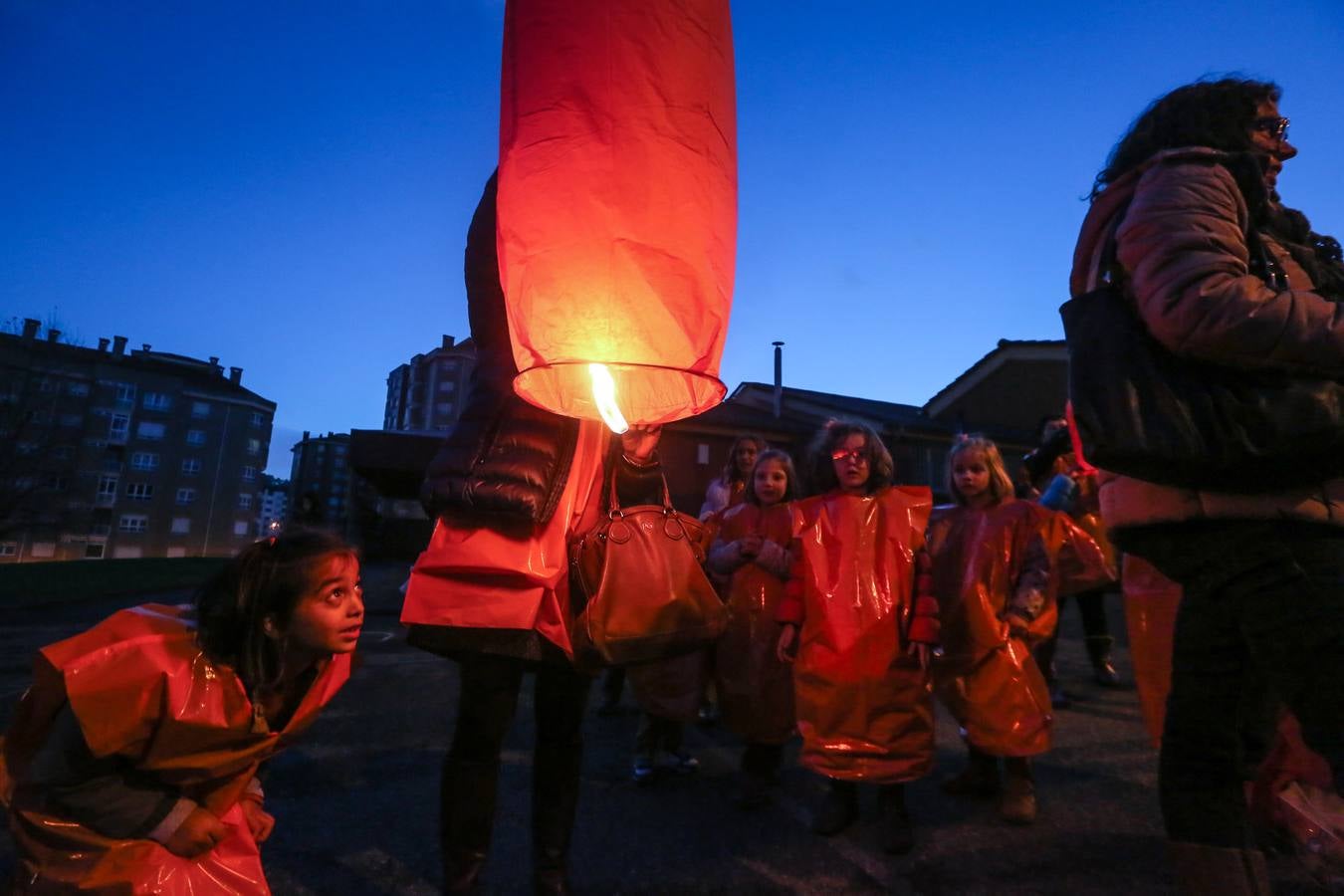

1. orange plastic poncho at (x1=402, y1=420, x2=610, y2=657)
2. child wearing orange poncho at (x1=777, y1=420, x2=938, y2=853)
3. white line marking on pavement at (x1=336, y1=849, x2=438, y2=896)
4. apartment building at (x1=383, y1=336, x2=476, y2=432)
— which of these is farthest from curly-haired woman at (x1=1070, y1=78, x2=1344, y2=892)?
apartment building at (x1=383, y1=336, x2=476, y2=432)

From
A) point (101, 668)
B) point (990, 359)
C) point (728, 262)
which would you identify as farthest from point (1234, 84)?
point (990, 359)

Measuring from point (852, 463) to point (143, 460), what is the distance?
67686 mm

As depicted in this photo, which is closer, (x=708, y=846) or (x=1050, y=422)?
(x=708, y=846)

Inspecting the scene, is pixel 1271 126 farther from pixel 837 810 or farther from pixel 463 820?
pixel 463 820

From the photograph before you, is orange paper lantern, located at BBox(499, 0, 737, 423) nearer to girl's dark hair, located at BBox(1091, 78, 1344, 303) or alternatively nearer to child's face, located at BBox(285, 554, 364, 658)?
child's face, located at BBox(285, 554, 364, 658)

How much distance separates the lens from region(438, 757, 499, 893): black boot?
164 cm

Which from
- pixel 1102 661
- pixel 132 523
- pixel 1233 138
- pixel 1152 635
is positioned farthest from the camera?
pixel 132 523

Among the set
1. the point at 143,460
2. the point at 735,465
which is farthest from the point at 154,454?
the point at 735,465

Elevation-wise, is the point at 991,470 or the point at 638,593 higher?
the point at 991,470

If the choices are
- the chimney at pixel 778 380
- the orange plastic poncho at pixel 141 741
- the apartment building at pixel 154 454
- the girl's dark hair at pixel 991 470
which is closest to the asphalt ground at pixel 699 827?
the orange plastic poncho at pixel 141 741

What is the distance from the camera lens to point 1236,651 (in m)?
1.29

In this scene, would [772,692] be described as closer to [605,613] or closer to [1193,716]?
[605,613]

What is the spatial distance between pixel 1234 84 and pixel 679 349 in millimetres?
1418

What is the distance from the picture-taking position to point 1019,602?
2816 millimetres
